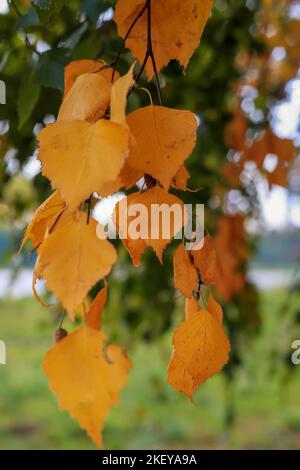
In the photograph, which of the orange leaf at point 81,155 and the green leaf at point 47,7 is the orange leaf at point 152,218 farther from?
the green leaf at point 47,7

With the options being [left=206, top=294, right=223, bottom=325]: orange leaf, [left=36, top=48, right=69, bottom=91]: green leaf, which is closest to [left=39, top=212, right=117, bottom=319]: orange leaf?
[left=206, top=294, right=223, bottom=325]: orange leaf

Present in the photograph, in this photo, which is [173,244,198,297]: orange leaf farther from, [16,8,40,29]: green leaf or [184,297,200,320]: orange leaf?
[16,8,40,29]: green leaf

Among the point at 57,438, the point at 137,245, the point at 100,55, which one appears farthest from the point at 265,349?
the point at 137,245

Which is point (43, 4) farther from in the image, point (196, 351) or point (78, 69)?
point (196, 351)

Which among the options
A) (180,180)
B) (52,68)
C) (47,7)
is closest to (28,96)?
(52,68)

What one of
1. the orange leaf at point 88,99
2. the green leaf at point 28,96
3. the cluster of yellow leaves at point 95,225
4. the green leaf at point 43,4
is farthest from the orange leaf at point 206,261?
the green leaf at point 28,96

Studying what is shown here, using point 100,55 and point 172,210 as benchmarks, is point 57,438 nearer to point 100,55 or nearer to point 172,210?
point 100,55
